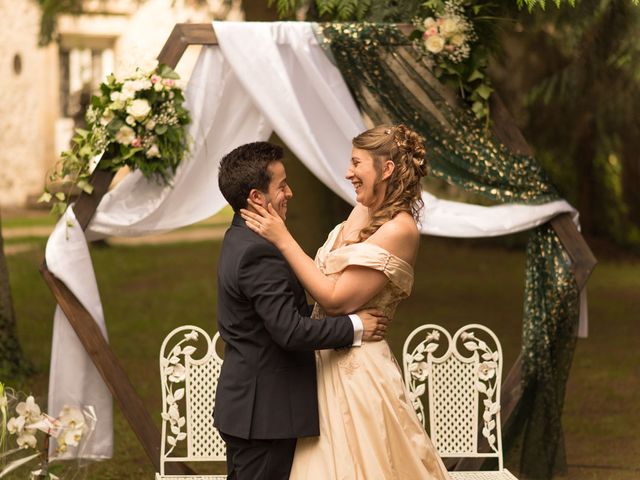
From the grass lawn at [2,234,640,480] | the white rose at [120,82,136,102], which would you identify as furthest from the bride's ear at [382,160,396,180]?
the grass lawn at [2,234,640,480]

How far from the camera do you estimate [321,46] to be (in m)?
5.04

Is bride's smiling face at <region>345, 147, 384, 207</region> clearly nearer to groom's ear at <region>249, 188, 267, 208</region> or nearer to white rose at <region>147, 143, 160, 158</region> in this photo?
groom's ear at <region>249, 188, 267, 208</region>

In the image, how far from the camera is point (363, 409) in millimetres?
3551

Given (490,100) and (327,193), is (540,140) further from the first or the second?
(490,100)

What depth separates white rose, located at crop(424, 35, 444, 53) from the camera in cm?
486

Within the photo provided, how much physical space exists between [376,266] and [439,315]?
721 cm

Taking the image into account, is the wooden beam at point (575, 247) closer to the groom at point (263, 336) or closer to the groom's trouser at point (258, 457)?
the groom at point (263, 336)

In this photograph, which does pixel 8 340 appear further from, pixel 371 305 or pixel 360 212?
pixel 371 305

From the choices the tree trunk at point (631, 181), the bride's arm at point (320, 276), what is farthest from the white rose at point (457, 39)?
the tree trunk at point (631, 181)

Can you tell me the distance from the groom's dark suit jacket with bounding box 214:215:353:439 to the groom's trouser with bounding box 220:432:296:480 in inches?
2.9

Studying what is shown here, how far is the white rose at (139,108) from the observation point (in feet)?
15.6

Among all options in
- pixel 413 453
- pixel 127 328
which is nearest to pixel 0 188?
pixel 127 328

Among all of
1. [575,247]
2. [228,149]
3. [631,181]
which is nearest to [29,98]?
[631,181]

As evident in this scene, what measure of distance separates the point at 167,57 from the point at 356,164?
5.57 ft
